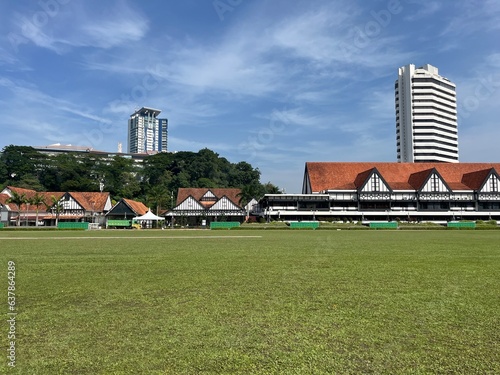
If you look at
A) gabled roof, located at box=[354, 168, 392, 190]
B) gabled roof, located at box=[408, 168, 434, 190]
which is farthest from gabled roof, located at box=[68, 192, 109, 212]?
gabled roof, located at box=[408, 168, 434, 190]

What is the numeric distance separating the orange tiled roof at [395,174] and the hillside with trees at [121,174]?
13.3 meters

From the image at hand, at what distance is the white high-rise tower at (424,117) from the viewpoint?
108500 mm

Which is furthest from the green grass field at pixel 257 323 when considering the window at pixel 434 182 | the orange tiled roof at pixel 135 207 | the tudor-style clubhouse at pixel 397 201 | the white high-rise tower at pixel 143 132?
the white high-rise tower at pixel 143 132

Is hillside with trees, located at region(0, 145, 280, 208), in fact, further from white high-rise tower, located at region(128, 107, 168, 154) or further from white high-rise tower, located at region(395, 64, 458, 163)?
white high-rise tower, located at region(128, 107, 168, 154)

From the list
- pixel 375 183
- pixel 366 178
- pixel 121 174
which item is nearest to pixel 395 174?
pixel 375 183

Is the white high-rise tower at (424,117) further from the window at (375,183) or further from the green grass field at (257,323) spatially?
the green grass field at (257,323)

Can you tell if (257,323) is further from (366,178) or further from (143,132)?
(143,132)

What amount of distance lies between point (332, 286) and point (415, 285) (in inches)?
59.2

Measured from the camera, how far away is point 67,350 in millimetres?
3662

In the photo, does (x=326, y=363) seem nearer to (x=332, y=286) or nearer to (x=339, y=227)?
(x=332, y=286)

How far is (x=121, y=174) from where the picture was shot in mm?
84625

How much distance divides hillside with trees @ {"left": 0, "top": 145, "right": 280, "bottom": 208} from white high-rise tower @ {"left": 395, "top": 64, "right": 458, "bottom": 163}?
159ft

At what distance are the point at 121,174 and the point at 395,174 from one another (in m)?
56.3

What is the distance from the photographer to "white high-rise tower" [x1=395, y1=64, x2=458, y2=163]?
108m
